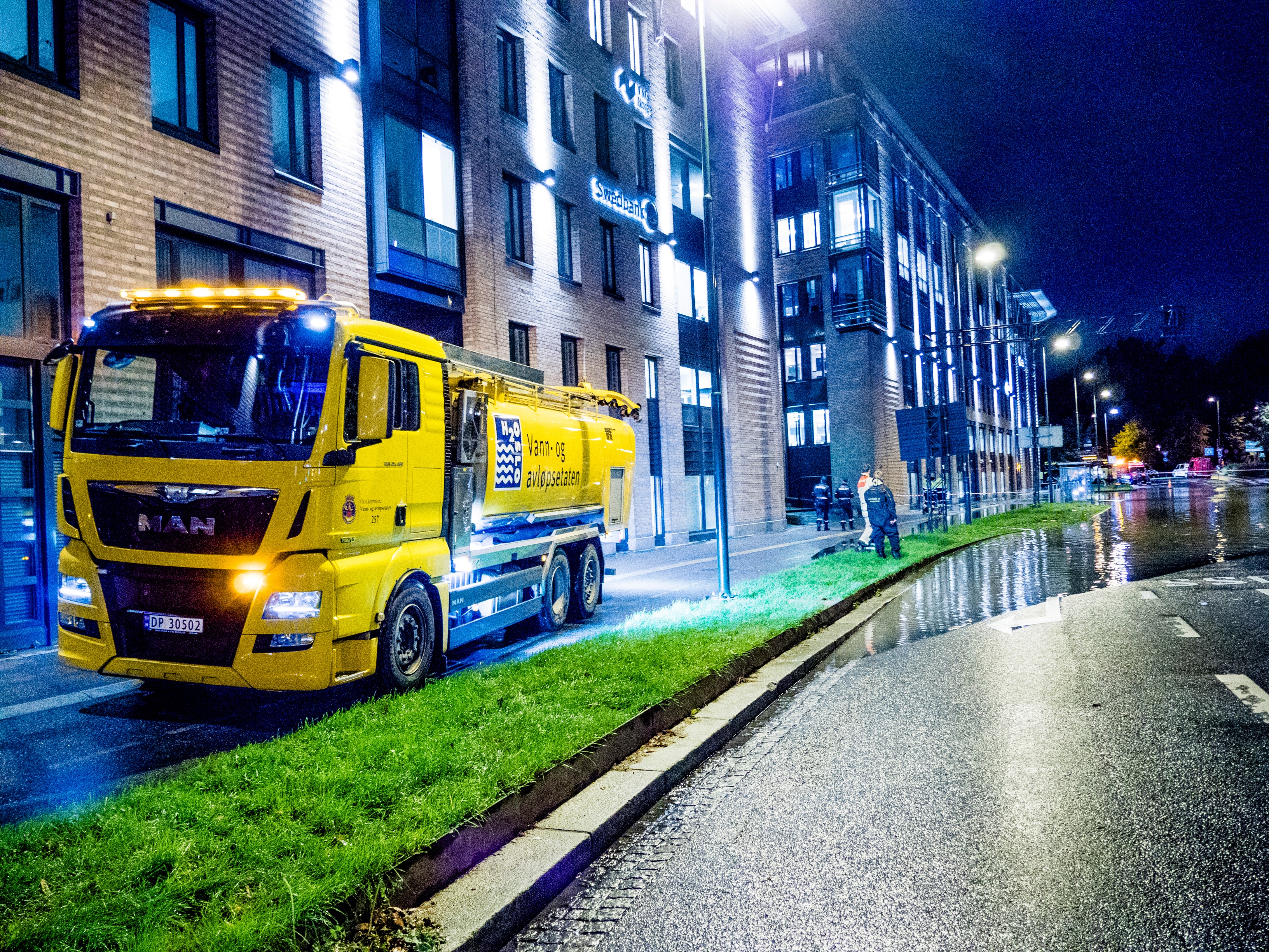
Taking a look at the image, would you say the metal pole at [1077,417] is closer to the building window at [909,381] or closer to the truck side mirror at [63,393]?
the building window at [909,381]

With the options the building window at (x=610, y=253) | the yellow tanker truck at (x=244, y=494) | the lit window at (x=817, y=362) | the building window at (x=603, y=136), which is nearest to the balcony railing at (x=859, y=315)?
the lit window at (x=817, y=362)

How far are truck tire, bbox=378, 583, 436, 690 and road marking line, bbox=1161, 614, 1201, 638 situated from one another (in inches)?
284

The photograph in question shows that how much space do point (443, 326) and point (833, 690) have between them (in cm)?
1218

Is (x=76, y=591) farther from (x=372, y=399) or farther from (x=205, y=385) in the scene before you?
(x=372, y=399)

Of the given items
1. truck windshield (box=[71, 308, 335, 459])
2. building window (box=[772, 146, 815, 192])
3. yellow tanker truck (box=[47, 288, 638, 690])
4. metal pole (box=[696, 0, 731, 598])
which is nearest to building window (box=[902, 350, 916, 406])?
building window (box=[772, 146, 815, 192])

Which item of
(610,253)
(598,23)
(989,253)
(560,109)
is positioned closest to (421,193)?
(560,109)

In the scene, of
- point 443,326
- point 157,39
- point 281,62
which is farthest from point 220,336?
point 443,326

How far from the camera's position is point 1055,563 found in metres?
17.3

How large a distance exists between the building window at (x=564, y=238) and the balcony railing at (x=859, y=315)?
20.0 m

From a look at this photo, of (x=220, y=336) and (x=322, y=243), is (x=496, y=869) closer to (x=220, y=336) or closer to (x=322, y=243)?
(x=220, y=336)

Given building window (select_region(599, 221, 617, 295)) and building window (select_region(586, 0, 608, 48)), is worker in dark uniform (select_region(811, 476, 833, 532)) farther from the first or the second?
building window (select_region(586, 0, 608, 48))

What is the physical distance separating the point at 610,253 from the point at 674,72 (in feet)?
24.1

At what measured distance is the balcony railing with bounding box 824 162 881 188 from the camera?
3791cm

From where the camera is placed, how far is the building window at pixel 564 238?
2056 centimetres
